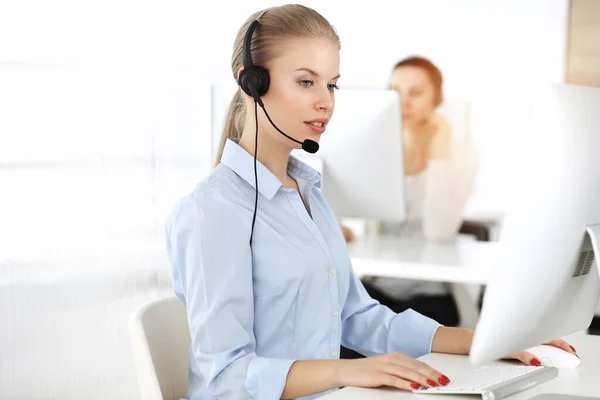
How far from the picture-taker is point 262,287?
118 centimetres

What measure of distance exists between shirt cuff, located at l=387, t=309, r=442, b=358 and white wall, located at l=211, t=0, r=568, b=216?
3594 mm

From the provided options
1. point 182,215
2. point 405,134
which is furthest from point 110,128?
point 405,134

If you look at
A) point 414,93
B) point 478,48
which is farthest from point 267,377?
point 478,48

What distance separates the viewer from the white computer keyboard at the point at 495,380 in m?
1.02

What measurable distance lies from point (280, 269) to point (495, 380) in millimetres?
346

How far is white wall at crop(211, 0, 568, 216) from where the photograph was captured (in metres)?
4.71

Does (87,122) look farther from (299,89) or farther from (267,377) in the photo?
(267,377)

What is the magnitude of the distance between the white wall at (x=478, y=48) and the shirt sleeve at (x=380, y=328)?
3515mm

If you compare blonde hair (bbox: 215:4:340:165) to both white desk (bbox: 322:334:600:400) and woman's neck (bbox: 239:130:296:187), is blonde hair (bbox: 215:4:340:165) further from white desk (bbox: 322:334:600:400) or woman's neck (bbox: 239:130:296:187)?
white desk (bbox: 322:334:600:400)

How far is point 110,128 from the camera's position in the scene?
6.51ft

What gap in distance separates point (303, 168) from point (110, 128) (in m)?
0.79

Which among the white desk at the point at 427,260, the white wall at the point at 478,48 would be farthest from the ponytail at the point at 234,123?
the white wall at the point at 478,48

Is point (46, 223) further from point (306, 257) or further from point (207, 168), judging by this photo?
point (306, 257)

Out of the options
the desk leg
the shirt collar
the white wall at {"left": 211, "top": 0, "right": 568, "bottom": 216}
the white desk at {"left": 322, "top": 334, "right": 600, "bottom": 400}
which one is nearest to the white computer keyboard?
the white desk at {"left": 322, "top": 334, "right": 600, "bottom": 400}
